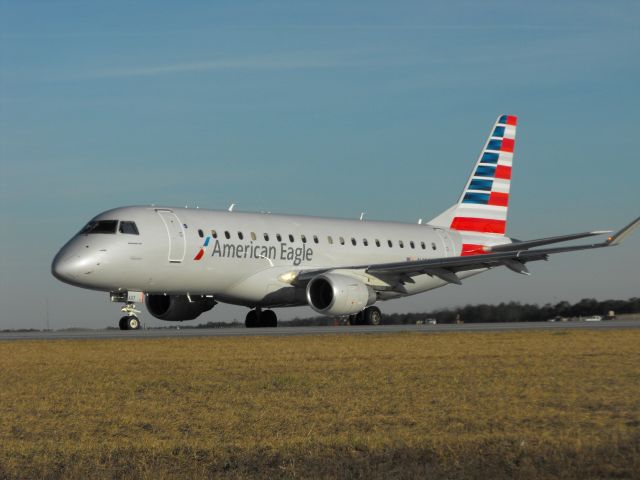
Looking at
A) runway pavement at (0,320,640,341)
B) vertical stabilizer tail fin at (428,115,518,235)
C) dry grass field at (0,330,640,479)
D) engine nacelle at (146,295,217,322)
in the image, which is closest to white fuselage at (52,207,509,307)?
engine nacelle at (146,295,217,322)

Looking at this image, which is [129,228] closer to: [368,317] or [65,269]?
[65,269]

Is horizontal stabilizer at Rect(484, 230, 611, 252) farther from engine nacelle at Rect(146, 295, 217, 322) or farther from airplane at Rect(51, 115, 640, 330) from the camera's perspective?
engine nacelle at Rect(146, 295, 217, 322)

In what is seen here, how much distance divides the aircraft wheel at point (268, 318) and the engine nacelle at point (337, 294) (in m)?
3.51

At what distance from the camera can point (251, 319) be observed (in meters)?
38.4

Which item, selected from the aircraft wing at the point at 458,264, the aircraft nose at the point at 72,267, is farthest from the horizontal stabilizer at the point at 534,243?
the aircraft nose at the point at 72,267

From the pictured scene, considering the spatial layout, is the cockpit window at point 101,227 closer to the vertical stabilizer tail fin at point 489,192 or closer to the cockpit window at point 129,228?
the cockpit window at point 129,228

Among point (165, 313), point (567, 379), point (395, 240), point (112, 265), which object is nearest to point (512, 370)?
point (567, 379)

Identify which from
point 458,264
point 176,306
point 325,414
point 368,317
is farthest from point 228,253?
point 325,414

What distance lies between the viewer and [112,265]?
104 feet

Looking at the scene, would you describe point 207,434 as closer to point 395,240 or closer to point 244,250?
point 244,250

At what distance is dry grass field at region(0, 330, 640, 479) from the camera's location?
372 inches

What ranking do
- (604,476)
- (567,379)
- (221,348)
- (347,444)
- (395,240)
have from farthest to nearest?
(395,240), (221,348), (567,379), (347,444), (604,476)

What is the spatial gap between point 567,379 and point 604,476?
6.71 metres

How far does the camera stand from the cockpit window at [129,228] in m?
32.4
